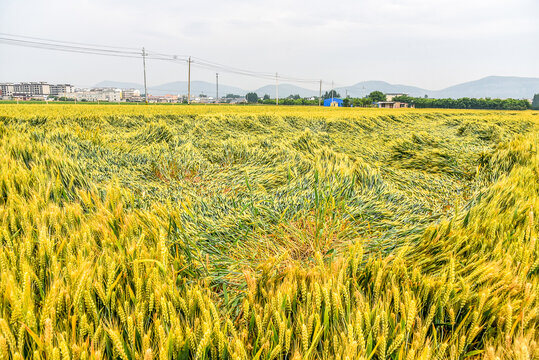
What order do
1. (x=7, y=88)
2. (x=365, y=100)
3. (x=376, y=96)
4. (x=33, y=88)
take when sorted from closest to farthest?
(x=365, y=100) → (x=376, y=96) → (x=7, y=88) → (x=33, y=88)

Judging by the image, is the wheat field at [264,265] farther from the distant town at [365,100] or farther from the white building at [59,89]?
the white building at [59,89]

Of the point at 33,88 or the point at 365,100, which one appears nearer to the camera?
the point at 365,100

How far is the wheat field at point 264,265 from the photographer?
80 cm

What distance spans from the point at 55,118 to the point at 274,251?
770 cm

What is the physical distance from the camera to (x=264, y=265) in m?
1.22

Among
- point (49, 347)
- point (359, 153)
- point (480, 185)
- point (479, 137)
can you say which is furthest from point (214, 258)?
point (479, 137)

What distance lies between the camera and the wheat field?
802 millimetres

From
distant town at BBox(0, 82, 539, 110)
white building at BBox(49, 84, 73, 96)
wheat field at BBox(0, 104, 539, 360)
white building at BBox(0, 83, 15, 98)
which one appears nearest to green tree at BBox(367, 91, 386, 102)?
distant town at BBox(0, 82, 539, 110)

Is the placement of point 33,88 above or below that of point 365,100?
above

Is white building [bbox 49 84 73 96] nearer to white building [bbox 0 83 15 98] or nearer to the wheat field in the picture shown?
→ white building [bbox 0 83 15 98]

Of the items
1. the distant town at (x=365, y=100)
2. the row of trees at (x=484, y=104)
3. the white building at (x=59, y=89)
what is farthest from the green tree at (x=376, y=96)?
the white building at (x=59, y=89)

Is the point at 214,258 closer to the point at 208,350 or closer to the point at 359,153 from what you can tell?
the point at 208,350

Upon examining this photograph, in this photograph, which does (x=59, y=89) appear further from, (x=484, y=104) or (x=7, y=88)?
(x=484, y=104)

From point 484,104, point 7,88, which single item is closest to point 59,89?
point 7,88
